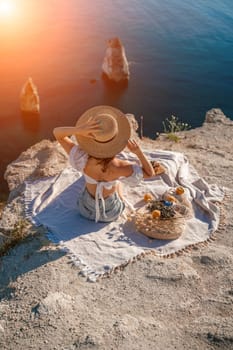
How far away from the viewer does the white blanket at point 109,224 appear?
27.1ft

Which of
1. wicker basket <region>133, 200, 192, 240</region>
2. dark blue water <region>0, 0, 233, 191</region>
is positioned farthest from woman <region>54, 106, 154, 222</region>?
dark blue water <region>0, 0, 233, 191</region>

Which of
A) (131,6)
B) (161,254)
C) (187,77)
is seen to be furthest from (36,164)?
(131,6)

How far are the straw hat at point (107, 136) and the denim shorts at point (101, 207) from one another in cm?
117

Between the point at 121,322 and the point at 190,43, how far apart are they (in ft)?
94.5

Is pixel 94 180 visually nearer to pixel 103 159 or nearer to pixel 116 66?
pixel 103 159

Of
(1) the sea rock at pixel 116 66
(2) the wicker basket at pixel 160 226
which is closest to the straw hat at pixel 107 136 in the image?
(2) the wicker basket at pixel 160 226

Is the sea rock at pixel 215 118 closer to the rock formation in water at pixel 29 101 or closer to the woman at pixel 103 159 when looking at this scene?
the rock formation in water at pixel 29 101

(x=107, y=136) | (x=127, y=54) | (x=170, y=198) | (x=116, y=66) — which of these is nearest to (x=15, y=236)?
(x=107, y=136)

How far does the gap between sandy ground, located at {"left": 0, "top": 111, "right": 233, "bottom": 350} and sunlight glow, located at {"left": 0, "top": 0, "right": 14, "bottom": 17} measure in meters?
32.3

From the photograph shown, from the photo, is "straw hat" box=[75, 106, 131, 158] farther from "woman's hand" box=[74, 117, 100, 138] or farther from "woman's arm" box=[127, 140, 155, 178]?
"woman's arm" box=[127, 140, 155, 178]

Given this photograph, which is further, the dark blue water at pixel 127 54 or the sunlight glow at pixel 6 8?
A: the sunlight glow at pixel 6 8

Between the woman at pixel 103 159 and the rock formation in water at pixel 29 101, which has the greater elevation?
the woman at pixel 103 159

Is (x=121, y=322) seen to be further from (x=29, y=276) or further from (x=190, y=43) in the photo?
(x=190, y=43)

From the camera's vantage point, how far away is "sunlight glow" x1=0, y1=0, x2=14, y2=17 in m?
36.8
